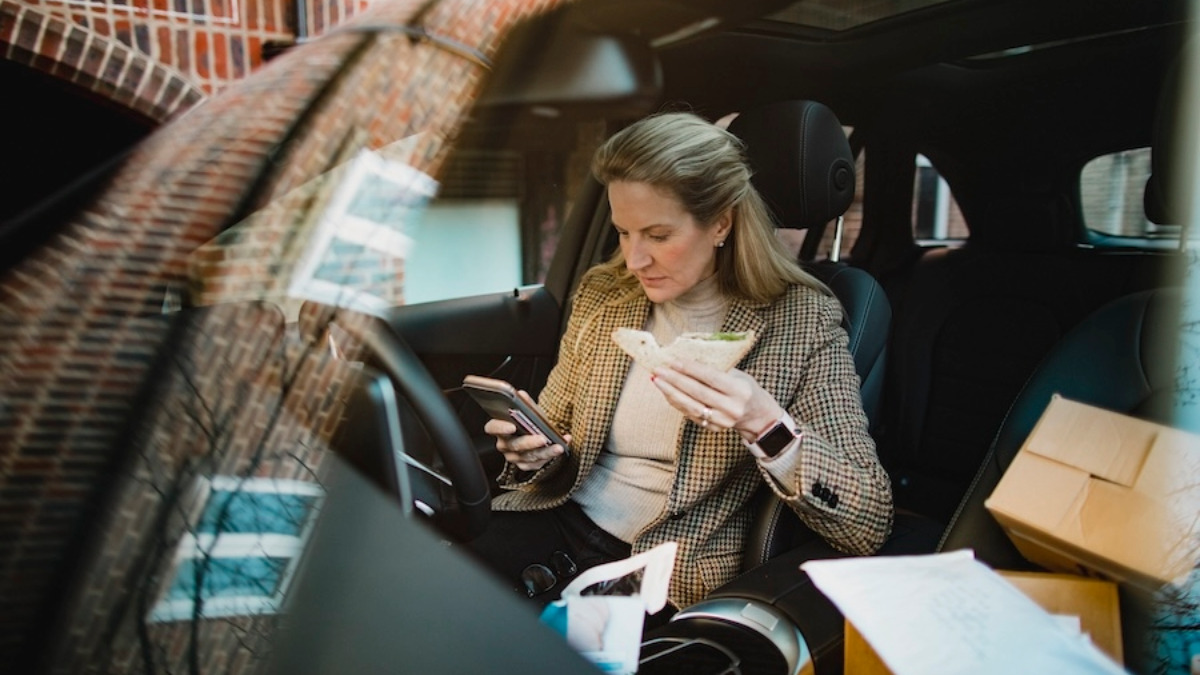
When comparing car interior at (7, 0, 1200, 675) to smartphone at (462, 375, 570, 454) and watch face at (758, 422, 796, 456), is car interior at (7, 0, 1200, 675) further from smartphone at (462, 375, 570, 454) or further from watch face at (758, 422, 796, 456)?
watch face at (758, 422, 796, 456)

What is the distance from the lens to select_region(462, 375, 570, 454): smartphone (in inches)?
49.5

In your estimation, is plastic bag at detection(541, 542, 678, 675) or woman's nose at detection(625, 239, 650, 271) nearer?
plastic bag at detection(541, 542, 678, 675)

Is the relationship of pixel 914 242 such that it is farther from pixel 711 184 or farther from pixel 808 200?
pixel 711 184

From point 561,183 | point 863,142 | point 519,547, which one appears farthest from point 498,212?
point 863,142

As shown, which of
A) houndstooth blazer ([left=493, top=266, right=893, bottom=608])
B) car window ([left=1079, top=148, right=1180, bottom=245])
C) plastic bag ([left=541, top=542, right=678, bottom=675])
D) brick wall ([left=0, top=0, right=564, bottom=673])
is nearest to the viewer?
brick wall ([left=0, top=0, right=564, bottom=673])

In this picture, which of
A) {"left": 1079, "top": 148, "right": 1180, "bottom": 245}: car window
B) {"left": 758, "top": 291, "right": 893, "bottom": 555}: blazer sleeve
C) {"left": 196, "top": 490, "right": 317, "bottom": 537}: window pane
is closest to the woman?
{"left": 758, "top": 291, "right": 893, "bottom": 555}: blazer sleeve

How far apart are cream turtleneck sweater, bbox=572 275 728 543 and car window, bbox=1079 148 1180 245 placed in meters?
0.80

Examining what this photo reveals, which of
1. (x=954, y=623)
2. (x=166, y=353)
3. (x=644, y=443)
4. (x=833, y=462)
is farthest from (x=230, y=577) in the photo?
(x=833, y=462)

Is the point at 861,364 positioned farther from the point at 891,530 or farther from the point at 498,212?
the point at 498,212

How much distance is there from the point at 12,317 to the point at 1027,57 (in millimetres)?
1878

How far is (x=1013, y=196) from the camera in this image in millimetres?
2250

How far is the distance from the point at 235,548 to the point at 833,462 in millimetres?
895

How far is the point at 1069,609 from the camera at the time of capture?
35.5 inches

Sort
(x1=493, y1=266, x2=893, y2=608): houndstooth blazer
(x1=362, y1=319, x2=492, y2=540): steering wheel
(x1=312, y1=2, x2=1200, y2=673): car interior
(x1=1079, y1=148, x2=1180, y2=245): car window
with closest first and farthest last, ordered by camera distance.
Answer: (x1=362, y1=319, x2=492, y2=540): steering wheel < (x1=312, y1=2, x2=1200, y2=673): car interior < (x1=493, y1=266, x2=893, y2=608): houndstooth blazer < (x1=1079, y1=148, x2=1180, y2=245): car window
